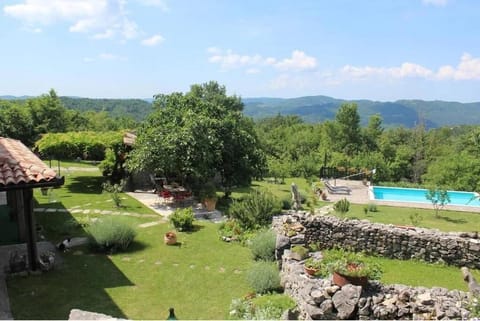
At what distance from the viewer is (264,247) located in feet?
36.0

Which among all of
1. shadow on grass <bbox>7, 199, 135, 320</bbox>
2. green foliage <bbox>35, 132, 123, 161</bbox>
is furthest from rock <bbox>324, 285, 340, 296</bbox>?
green foliage <bbox>35, 132, 123, 161</bbox>

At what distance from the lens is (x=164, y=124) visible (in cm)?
1822

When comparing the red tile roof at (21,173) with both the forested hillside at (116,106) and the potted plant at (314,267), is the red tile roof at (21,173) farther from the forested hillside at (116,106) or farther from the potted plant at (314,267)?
the forested hillside at (116,106)

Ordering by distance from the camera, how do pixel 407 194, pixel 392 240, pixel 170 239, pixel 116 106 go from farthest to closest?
pixel 116 106
pixel 407 194
pixel 170 239
pixel 392 240

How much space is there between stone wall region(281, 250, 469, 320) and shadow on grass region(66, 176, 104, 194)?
14.9m

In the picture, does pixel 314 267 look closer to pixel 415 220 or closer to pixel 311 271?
pixel 311 271

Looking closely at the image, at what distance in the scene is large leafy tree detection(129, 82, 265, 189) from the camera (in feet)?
54.5

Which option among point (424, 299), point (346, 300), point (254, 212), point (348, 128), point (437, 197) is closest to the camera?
point (424, 299)

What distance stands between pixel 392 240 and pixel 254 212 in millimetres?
4703

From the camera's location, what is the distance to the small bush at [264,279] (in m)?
8.85

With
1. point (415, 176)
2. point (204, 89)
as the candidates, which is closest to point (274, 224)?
point (415, 176)

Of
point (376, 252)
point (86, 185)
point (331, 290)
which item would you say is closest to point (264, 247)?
point (331, 290)

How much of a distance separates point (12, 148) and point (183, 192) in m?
7.48

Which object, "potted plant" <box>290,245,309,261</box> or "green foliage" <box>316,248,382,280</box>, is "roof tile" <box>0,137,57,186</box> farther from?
"green foliage" <box>316,248,382,280</box>
